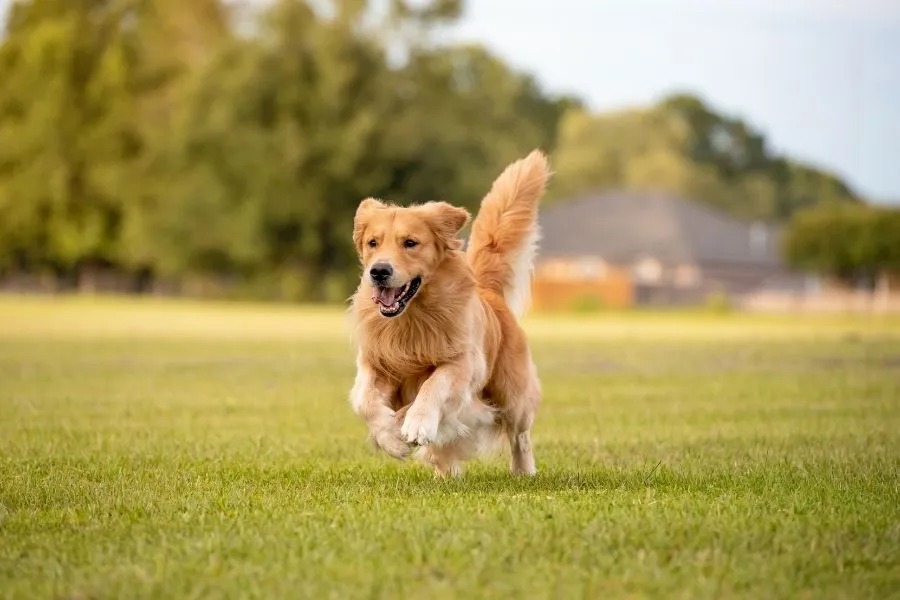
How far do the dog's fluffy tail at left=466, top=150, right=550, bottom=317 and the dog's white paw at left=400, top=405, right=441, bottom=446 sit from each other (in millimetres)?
1997

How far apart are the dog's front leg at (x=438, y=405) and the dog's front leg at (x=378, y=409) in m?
0.06

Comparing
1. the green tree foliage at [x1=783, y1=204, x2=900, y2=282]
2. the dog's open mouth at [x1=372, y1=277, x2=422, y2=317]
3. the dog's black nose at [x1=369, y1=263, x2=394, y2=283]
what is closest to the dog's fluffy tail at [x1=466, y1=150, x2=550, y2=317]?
the dog's open mouth at [x1=372, y1=277, x2=422, y2=317]

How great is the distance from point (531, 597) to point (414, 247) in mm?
3513

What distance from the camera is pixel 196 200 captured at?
5869 cm

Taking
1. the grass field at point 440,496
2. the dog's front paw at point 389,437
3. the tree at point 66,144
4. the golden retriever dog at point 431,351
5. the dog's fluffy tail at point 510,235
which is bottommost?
the grass field at point 440,496

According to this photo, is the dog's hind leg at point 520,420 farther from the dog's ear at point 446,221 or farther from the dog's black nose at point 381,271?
the dog's black nose at point 381,271

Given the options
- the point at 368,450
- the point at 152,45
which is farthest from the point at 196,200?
the point at 368,450

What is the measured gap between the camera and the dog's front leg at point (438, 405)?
7.46 meters

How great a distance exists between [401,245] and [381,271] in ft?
0.92

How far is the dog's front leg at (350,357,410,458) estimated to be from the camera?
7.50 m

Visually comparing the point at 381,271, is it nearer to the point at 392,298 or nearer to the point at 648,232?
the point at 392,298

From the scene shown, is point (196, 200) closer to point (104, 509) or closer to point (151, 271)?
point (151, 271)

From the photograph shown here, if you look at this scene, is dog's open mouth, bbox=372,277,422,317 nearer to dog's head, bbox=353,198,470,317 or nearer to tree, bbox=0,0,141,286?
dog's head, bbox=353,198,470,317

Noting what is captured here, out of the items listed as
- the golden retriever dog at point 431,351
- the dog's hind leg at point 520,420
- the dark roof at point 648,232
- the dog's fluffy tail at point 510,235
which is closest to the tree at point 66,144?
the dark roof at point 648,232
